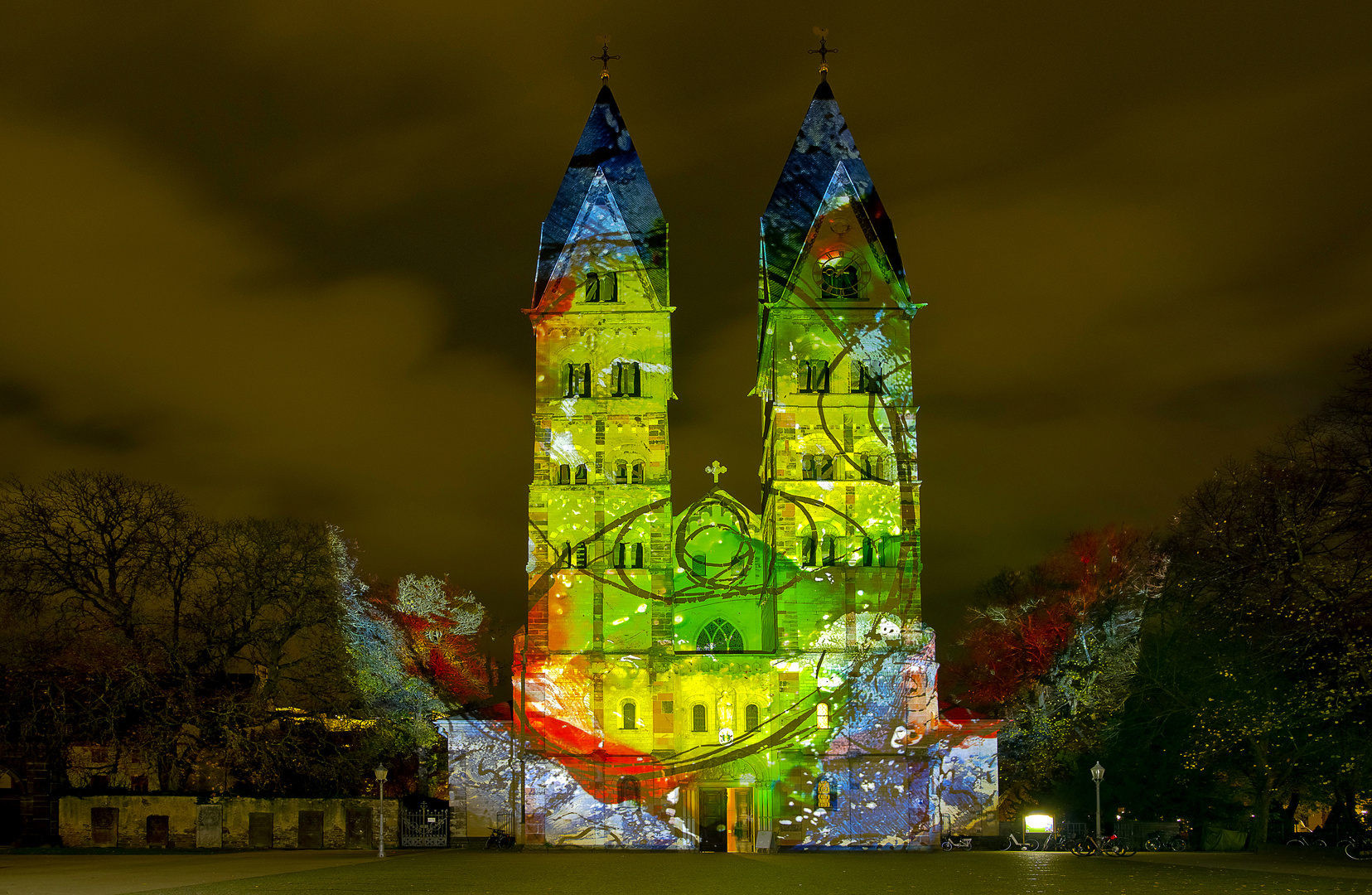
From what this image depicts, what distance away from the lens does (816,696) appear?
4631cm

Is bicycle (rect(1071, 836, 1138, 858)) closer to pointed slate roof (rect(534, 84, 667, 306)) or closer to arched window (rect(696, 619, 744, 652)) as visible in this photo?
→ arched window (rect(696, 619, 744, 652))

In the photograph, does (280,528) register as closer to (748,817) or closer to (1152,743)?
(748,817)

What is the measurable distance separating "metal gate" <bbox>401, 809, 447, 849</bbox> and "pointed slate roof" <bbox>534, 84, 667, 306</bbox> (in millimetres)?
17982

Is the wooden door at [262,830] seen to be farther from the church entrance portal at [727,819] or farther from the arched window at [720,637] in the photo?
the arched window at [720,637]

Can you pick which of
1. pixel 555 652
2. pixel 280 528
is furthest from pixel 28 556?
pixel 555 652

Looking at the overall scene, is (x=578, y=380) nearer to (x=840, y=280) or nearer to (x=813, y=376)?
(x=813, y=376)

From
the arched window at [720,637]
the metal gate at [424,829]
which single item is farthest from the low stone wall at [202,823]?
the arched window at [720,637]

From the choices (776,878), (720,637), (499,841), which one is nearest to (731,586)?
(720,637)

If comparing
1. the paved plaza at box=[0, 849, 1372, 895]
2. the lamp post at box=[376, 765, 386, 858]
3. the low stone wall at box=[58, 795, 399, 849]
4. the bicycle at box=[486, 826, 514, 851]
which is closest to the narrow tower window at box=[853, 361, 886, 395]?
the lamp post at box=[376, 765, 386, 858]

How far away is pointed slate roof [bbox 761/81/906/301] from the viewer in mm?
49562

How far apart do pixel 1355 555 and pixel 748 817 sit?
82.6 feet

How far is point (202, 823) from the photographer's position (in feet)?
130

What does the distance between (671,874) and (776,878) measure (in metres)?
2.31

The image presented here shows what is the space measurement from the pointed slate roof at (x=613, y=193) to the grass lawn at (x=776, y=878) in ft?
70.7
